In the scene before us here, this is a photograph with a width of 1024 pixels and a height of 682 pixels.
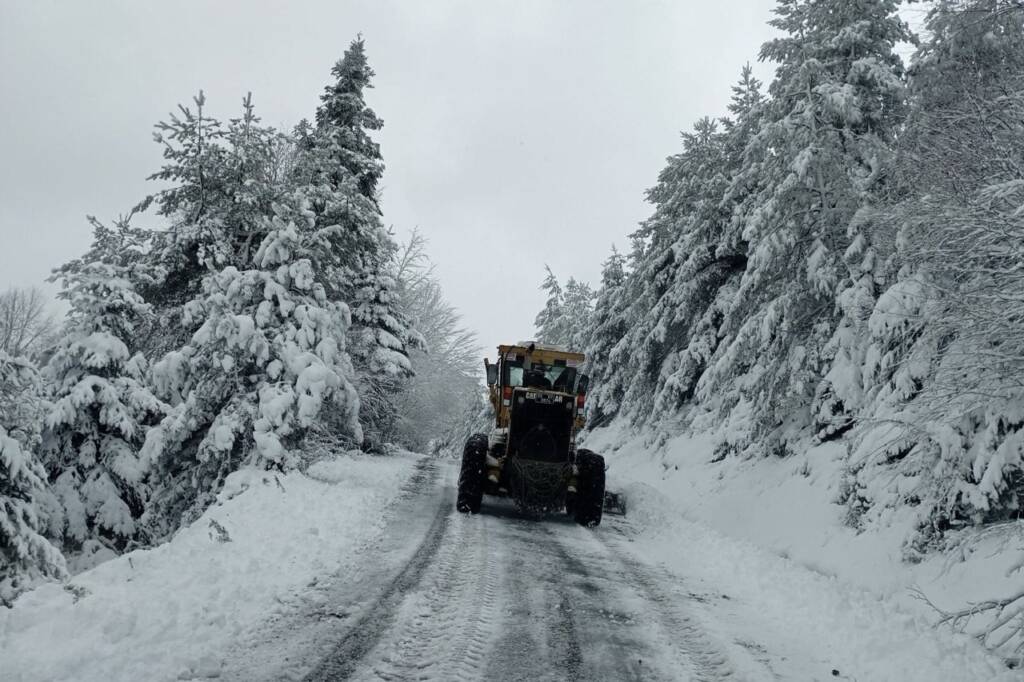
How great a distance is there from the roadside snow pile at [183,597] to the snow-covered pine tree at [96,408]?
4372 millimetres

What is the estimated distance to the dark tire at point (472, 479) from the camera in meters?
11.8

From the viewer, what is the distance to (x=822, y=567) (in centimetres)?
923

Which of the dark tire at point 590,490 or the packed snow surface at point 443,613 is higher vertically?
the dark tire at point 590,490

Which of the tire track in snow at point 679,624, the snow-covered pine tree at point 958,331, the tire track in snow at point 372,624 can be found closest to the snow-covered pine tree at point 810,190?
the snow-covered pine tree at point 958,331

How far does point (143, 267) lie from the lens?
→ 13805 millimetres

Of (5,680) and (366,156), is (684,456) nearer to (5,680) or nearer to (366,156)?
(366,156)

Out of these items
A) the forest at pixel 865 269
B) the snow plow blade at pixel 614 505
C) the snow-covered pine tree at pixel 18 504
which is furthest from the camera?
the snow plow blade at pixel 614 505

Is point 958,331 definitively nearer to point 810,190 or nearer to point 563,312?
point 810,190

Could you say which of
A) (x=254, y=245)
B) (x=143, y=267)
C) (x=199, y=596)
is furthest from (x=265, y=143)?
(x=199, y=596)

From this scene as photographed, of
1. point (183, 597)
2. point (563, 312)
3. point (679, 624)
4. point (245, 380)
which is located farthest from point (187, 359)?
point (563, 312)

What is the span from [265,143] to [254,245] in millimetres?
2454

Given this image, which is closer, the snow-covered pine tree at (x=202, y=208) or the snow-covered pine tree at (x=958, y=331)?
the snow-covered pine tree at (x=958, y=331)

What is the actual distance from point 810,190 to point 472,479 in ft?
29.2

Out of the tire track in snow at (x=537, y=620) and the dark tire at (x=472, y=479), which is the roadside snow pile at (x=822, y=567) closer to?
the tire track in snow at (x=537, y=620)
